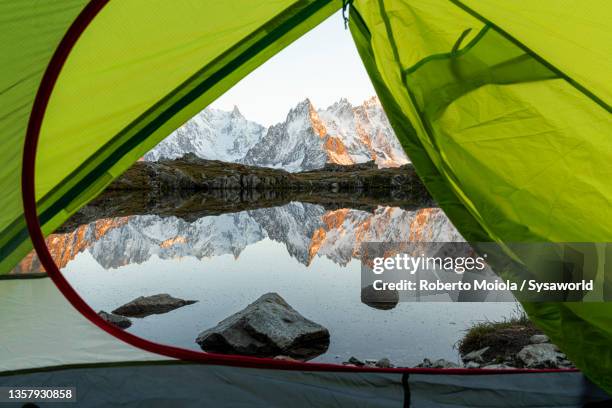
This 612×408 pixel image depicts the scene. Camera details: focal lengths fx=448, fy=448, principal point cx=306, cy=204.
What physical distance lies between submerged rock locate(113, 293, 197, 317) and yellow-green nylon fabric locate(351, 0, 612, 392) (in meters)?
6.76

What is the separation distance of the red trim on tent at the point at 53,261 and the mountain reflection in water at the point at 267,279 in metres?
0.18

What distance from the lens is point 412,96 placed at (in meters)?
2.88

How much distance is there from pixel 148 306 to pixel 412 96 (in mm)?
7049

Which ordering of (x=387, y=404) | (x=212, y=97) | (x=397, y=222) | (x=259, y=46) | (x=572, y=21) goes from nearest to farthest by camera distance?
(x=572, y=21), (x=387, y=404), (x=259, y=46), (x=212, y=97), (x=397, y=222)

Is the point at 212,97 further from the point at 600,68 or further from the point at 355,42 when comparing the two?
the point at 600,68

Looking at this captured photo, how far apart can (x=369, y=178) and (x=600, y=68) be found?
7932 centimetres

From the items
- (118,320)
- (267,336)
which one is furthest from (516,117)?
(118,320)

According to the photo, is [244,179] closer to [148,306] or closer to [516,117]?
[148,306]

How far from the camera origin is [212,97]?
10.2ft

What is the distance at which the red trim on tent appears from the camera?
6.45ft

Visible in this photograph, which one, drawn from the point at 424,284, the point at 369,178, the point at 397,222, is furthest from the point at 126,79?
the point at 369,178

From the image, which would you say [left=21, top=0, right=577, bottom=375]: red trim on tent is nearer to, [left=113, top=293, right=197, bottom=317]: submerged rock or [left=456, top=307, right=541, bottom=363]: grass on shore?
[left=456, top=307, right=541, bottom=363]: grass on shore

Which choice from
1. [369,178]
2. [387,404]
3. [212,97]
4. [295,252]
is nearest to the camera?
[387,404]

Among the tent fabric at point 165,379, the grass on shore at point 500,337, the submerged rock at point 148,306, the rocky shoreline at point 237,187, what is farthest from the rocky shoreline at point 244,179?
Answer: the tent fabric at point 165,379
